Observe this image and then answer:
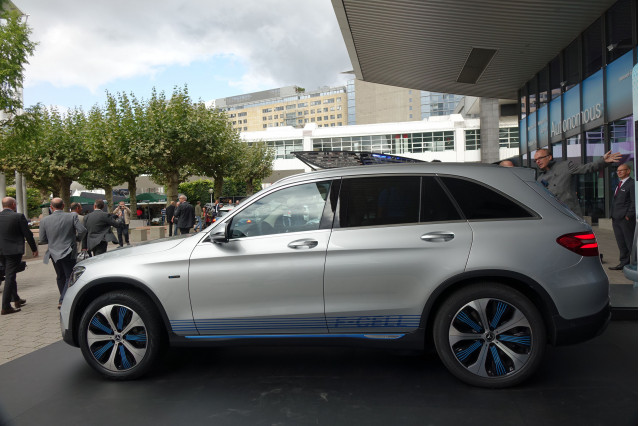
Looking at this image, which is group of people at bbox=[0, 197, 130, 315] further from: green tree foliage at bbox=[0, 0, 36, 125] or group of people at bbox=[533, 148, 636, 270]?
green tree foliage at bbox=[0, 0, 36, 125]

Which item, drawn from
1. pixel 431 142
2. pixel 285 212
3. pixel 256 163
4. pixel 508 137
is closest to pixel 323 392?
pixel 285 212

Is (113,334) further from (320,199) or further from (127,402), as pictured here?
(320,199)

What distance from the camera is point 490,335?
12.0ft

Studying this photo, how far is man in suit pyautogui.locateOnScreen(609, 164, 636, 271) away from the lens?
825 centimetres

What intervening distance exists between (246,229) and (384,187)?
46.7 inches

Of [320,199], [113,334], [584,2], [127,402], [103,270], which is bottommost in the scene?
[127,402]

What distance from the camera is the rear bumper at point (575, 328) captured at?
358 cm

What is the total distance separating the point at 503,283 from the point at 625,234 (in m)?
6.08

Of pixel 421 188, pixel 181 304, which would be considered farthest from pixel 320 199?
pixel 181 304

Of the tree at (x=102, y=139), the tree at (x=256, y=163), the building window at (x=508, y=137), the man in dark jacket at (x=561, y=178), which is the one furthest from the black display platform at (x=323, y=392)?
the building window at (x=508, y=137)

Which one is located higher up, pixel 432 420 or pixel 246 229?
pixel 246 229

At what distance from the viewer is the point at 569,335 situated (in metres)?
3.59

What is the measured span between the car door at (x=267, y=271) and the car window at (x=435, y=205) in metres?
0.78

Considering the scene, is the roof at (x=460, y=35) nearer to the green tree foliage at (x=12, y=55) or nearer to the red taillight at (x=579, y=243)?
the green tree foliage at (x=12, y=55)
